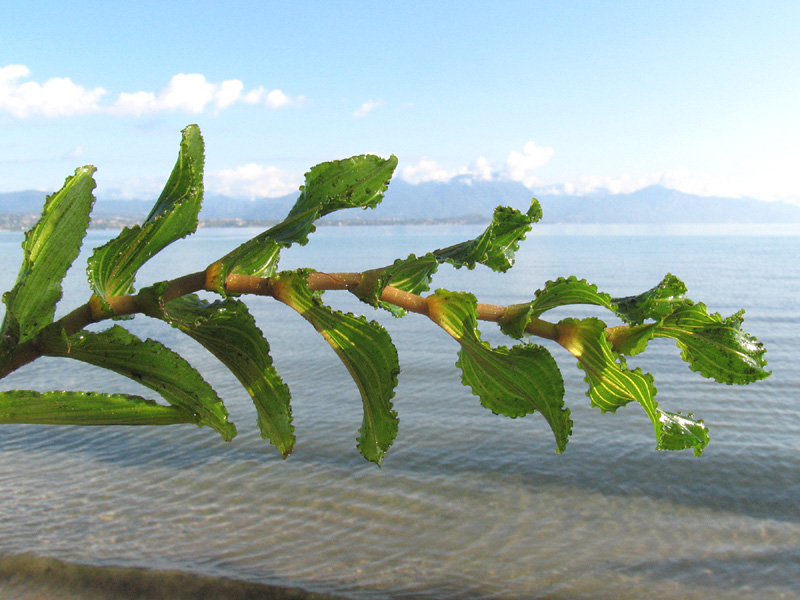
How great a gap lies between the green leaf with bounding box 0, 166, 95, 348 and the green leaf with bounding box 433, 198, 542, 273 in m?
0.39

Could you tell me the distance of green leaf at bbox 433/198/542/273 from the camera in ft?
2.24

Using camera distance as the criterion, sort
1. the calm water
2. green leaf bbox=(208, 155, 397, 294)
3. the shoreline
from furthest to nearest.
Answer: the calm water → the shoreline → green leaf bbox=(208, 155, 397, 294)

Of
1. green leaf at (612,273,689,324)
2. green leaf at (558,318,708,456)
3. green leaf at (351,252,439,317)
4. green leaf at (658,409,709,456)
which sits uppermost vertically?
green leaf at (351,252,439,317)

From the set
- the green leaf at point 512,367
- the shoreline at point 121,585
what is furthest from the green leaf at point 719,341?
the shoreline at point 121,585

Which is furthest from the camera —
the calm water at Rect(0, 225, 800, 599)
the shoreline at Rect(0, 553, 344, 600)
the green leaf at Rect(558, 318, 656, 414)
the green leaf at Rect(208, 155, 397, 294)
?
the calm water at Rect(0, 225, 800, 599)

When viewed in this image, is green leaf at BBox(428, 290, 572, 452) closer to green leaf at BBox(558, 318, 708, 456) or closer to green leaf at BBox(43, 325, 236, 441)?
green leaf at BBox(558, 318, 708, 456)

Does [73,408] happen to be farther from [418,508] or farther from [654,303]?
[418,508]

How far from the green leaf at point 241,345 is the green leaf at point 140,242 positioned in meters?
0.06

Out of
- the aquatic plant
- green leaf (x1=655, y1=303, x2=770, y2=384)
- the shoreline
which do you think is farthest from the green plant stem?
the shoreline

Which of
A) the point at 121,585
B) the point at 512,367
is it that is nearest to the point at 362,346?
the point at 512,367

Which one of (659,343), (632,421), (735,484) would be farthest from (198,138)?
(659,343)

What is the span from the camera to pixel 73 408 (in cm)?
66

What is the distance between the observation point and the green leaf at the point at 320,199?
0.70m

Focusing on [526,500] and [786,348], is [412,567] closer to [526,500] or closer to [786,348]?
[526,500]
